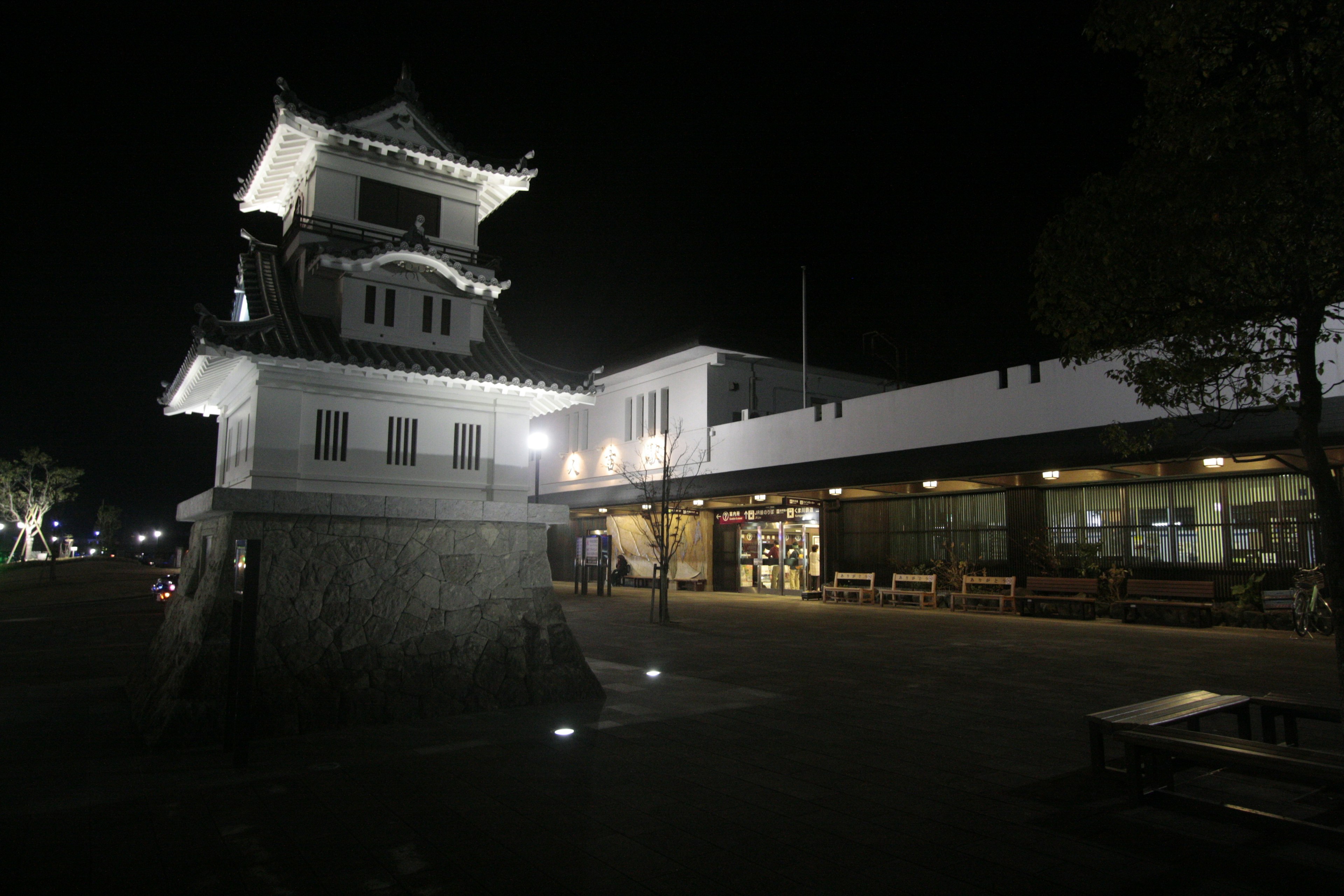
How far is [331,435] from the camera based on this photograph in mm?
9273

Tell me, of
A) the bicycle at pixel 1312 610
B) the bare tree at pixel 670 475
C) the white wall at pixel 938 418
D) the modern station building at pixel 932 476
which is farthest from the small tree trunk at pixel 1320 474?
the bare tree at pixel 670 475

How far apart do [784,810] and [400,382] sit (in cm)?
663

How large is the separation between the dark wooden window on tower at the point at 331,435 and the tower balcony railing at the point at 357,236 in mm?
2041

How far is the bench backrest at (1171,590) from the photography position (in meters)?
16.9

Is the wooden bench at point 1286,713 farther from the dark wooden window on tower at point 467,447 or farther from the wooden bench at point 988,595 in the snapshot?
the wooden bench at point 988,595

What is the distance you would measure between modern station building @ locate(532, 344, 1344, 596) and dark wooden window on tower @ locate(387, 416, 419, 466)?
3429 millimetres

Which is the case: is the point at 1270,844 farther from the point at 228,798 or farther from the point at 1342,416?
the point at 1342,416

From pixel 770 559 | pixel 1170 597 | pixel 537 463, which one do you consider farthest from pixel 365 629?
pixel 770 559

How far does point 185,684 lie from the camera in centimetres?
773

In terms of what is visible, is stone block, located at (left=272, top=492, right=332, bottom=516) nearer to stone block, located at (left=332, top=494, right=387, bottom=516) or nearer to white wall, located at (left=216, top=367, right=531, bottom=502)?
stone block, located at (left=332, top=494, right=387, bottom=516)

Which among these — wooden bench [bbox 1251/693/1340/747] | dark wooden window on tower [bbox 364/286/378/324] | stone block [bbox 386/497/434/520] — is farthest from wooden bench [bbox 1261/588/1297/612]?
dark wooden window on tower [bbox 364/286/378/324]

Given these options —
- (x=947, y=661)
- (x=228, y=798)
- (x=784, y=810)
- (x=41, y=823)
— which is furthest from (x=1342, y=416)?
(x=41, y=823)

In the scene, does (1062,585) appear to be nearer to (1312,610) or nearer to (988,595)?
(988,595)

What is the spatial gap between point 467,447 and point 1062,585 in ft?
50.8
